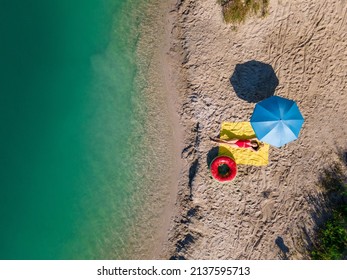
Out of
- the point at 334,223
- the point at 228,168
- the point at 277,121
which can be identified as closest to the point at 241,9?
the point at 277,121

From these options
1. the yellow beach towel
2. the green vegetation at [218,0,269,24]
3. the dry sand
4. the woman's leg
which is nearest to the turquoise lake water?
the dry sand

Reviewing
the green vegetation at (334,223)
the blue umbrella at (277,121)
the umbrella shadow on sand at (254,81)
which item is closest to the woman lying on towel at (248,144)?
the blue umbrella at (277,121)

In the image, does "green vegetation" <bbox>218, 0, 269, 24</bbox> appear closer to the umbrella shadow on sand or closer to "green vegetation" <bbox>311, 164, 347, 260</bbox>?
the umbrella shadow on sand

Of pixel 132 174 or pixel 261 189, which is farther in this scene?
pixel 132 174

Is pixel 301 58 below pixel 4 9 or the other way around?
below
